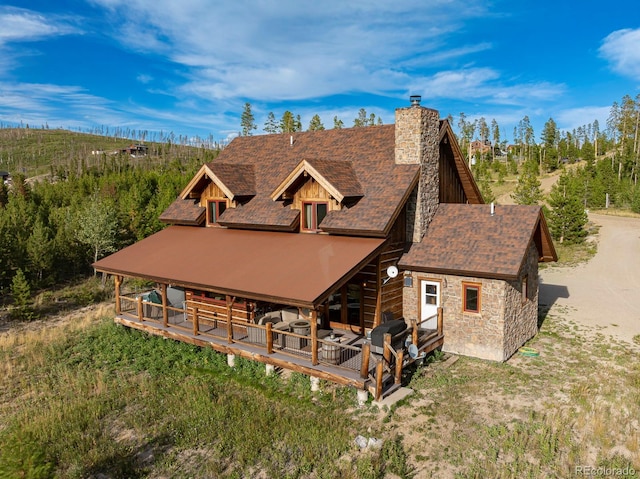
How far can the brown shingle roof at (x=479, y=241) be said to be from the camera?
14.1 meters

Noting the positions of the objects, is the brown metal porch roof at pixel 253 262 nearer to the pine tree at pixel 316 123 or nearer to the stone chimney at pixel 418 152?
the stone chimney at pixel 418 152

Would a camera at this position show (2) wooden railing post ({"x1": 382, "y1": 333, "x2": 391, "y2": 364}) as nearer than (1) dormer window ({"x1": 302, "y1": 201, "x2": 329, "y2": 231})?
Yes

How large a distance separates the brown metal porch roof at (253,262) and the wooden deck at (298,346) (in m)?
1.21

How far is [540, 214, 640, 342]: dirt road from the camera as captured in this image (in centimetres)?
1900

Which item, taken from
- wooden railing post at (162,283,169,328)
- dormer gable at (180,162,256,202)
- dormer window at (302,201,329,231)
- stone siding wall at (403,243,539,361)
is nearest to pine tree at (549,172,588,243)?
stone siding wall at (403,243,539,361)

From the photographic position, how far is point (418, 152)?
16172 millimetres

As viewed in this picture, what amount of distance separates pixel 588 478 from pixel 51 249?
32003 millimetres

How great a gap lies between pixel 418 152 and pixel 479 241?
3640 mm

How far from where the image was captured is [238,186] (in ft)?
61.0

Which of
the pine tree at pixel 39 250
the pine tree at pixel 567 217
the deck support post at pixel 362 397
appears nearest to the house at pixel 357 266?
the deck support post at pixel 362 397

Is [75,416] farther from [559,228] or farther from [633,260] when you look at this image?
[559,228]

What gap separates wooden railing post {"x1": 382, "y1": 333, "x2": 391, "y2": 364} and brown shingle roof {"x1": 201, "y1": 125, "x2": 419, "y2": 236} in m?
3.53

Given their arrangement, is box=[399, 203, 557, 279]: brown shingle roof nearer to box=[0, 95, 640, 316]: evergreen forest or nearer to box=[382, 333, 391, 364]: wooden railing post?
box=[382, 333, 391, 364]: wooden railing post

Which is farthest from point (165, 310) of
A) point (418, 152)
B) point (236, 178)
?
point (418, 152)
